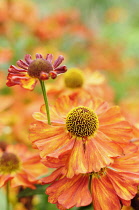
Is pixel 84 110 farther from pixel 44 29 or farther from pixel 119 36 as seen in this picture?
pixel 119 36

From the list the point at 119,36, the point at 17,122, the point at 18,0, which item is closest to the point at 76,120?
the point at 17,122

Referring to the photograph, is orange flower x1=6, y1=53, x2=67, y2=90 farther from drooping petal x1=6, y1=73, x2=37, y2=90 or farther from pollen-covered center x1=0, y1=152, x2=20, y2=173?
pollen-covered center x1=0, y1=152, x2=20, y2=173

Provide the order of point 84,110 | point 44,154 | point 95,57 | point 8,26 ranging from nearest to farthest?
point 44,154, point 84,110, point 8,26, point 95,57

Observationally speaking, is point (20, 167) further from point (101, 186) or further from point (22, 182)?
point (101, 186)

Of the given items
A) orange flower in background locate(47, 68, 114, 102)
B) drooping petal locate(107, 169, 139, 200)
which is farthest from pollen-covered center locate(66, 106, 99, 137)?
orange flower in background locate(47, 68, 114, 102)

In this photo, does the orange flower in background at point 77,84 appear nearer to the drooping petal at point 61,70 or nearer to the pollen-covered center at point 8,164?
the pollen-covered center at point 8,164
